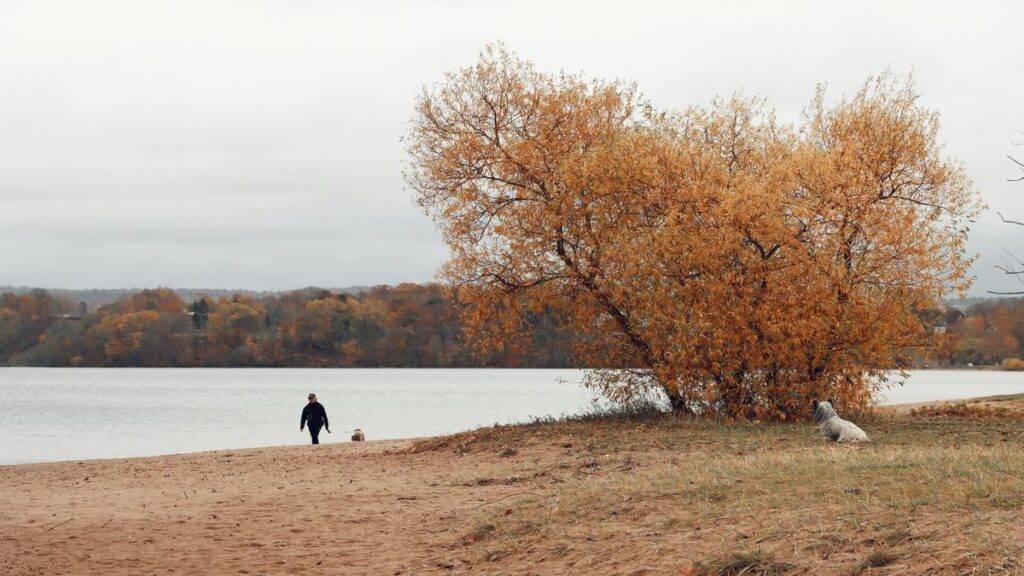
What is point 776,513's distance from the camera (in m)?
10.0

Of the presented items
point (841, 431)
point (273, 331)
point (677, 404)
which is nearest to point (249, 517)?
point (841, 431)

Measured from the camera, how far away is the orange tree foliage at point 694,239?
21609mm

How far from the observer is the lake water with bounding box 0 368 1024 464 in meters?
41.2

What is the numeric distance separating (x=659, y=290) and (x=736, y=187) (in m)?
2.52

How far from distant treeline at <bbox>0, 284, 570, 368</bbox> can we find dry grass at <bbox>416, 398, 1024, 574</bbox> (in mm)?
81870

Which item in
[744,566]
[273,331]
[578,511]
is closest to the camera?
[744,566]

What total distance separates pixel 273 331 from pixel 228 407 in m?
56.4

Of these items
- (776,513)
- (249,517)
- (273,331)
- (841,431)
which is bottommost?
(249,517)

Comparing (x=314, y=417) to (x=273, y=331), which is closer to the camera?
(x=314, y=417)

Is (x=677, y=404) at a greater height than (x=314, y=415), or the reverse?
(x=677, y=404)

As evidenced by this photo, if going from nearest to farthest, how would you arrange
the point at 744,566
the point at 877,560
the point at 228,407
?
the point at 877,560, the point at 744,566, the point at 228,407

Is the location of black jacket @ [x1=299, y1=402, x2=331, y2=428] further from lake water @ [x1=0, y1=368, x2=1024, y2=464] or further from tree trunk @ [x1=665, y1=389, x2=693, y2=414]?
tree trunk @ [x1=665, y1=389, x2=693, y2=414]

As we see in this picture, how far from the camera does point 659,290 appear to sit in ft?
71.7

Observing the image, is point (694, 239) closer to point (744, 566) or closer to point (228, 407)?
point (744, 566)
